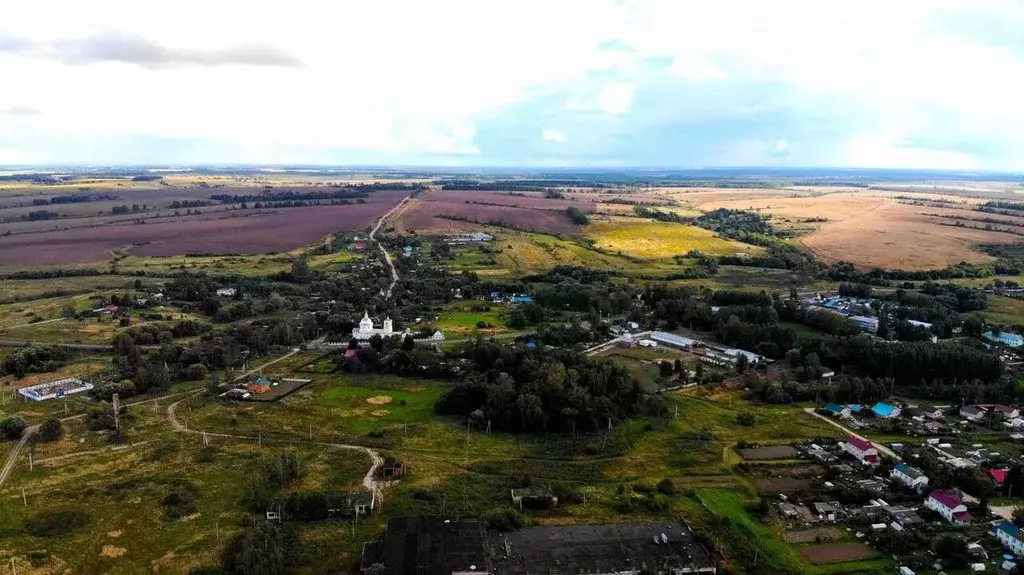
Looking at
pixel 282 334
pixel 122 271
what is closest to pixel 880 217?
pixel 282 334

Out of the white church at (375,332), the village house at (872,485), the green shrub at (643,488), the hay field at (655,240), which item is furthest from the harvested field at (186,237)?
the village house at (872,485)

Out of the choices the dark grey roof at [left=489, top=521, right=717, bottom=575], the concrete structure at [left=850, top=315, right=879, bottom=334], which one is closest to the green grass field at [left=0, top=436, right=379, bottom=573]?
the dark grey roof at [left=489, top=521, right=717, bottom=575]

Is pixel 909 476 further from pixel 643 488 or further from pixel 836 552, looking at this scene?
pixel 643 488

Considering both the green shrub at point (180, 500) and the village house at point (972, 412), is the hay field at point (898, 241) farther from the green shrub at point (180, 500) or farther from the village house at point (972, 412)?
the green shrub at point (180, 500)

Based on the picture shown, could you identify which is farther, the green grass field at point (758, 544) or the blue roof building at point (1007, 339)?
the blue roof building at point (1007, 339)

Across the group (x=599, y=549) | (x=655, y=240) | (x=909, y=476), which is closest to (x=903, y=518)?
(x=909, y=476)

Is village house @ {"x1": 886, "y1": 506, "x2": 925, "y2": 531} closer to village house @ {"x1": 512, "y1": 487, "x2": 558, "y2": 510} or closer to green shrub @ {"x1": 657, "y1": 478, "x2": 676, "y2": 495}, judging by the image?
green shrub @ {"x1": 657, "y1": 478, "x2": 676, "y2": 495}
